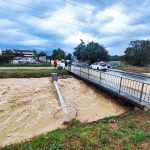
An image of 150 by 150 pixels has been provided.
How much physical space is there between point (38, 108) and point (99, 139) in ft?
17.9

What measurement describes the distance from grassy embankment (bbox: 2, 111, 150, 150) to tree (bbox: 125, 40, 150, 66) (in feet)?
136

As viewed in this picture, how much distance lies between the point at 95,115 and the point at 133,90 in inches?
92.0

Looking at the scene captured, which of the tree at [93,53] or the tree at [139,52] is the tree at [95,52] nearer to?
the tree at [93,53]

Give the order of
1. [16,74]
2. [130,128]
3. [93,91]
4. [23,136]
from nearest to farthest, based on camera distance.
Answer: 1. [130,128]
2. [23,136]
3. [93,91]
4. [16,74]

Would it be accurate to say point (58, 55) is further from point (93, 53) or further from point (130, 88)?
point (130, 88)

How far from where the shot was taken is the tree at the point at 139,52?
4388cm

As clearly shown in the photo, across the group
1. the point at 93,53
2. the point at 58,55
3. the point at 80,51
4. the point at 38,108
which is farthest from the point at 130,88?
the point at 58,55

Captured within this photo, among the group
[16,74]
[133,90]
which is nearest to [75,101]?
[133,90]

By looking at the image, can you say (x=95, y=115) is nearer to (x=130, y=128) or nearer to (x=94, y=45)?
(x=130, y=128)

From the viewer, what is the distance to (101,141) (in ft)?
14.0

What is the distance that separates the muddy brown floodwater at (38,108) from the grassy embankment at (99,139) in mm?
1645

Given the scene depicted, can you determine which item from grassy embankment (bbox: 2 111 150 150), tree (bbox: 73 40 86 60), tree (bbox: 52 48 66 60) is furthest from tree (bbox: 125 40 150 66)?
grassy embankment (bbox: 2 111 150 150)

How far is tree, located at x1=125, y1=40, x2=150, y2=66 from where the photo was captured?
43884mm

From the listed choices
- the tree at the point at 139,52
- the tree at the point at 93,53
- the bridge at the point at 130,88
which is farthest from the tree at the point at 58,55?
the bridge at the point at 130,88
